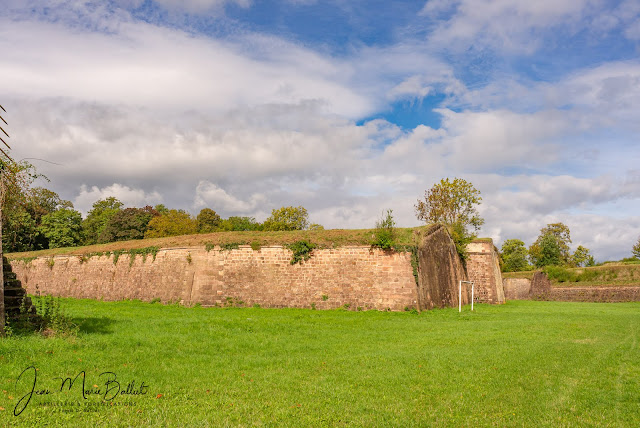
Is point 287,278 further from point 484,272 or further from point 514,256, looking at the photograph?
point 514,256

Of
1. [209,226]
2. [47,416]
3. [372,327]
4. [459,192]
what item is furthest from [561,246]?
[47,416]

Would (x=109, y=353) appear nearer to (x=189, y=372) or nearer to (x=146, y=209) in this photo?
(x=189, y=372)

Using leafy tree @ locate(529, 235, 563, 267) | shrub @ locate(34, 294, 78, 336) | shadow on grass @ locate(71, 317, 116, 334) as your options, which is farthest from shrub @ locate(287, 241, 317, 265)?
leafy tree @ locate(529, 235, 563, 267)

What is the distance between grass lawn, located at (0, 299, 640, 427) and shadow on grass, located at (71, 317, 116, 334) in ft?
0.21

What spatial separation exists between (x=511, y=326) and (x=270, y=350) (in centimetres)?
1077

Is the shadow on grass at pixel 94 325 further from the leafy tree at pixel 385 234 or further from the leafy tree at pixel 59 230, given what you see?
the leafy tree at pixel 59 230

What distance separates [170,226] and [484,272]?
41420 mm

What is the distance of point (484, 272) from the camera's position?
39000mm

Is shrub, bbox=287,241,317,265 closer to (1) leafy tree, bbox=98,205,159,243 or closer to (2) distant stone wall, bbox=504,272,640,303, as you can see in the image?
(2) distant stone wall, bbox=504,272,640,303

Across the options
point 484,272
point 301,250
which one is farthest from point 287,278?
point 484,272

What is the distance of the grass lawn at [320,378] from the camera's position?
6.19m

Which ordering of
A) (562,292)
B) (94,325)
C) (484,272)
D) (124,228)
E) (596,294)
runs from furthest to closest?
(124,228) < (562,292) < (596,294) < (484,272) < (94,325)

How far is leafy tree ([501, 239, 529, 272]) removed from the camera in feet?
306

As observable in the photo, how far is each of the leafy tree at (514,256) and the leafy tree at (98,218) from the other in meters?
74.7
